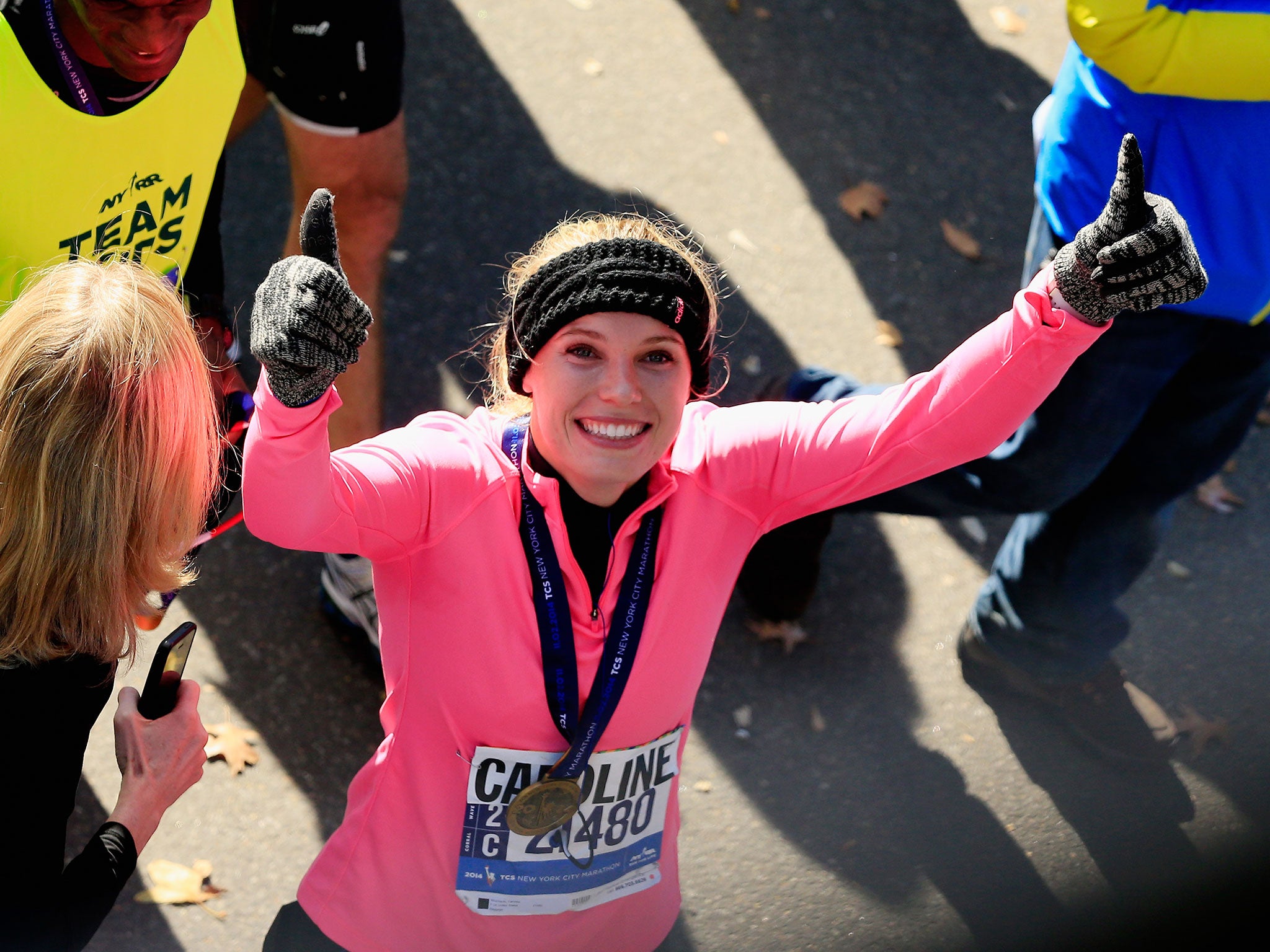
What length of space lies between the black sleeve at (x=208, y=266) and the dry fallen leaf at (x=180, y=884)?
1.40 metres

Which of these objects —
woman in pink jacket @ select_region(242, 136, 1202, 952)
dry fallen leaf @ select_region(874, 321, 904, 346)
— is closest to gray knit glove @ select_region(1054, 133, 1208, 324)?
woman in pink jacket @ select_region(242, 136, 1202, 952)

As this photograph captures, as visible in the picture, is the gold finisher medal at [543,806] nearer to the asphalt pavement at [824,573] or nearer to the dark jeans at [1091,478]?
the asphalt pavement at [824,573]

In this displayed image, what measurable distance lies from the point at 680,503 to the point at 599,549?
17cm

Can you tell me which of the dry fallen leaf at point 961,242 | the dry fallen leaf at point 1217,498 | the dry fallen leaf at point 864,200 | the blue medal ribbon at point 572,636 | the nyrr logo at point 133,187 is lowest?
the dry fallen leaf at point 1217,498

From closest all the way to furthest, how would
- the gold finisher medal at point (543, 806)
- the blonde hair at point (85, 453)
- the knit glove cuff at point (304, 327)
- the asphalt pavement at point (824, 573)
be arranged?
the knit glove cuff at point (304, 327)
the blonde hair at point (85, 453)
the gold finisher medal at point (543, 806)
the asphalt pavement at point (824, 573)

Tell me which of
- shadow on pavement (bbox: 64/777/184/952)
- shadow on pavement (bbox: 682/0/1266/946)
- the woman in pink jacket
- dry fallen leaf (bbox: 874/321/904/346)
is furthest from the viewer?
dry fallen leaf (bbox: 874/321/904/346)

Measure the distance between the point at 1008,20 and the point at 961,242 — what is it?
1.68m

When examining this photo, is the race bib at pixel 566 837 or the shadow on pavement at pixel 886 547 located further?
the shadow on pavement at pixel 886 547

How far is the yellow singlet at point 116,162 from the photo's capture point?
2.13m

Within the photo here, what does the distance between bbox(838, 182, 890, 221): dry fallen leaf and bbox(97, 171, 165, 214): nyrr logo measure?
330 cm

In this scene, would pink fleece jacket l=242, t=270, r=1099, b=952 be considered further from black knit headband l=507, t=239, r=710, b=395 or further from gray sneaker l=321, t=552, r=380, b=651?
gray sneaker l=321, t=552, r=380, b=651

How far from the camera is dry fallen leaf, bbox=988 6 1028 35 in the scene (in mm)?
6031

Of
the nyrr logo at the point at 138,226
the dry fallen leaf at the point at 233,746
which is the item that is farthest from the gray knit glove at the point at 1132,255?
the dry fallen leaf at the point at 233,746

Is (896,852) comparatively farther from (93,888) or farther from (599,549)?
(93,888)
